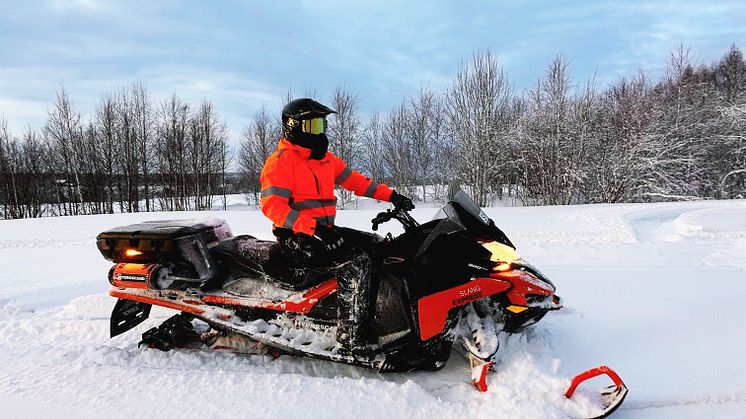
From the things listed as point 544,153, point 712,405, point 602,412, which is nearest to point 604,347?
point 712,405

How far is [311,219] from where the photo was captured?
8.41 ft

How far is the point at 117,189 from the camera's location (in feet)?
83.9

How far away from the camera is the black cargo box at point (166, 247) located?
9.60 feet

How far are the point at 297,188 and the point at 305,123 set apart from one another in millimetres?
456

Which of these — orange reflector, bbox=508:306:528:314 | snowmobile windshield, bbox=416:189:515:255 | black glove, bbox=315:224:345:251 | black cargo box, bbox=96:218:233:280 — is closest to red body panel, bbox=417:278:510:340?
orange reflector, bbox=508:306:528:314

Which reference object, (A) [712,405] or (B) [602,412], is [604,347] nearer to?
(A) [712,405]

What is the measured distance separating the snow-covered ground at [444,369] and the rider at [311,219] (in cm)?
44

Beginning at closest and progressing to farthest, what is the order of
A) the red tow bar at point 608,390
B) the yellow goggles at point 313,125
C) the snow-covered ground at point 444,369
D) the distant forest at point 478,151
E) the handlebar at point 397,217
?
the red tow bar at point 608,390
the snow-covered ground at point 444,369
the yellow goggles at point 313,125
the handlebar at point 397,217
the distant forest at point 478,151

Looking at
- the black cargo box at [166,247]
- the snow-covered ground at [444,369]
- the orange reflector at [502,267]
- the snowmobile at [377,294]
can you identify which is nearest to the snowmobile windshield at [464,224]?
the snowmobile at [377,294]

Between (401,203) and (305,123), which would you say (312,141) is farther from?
(401,203)

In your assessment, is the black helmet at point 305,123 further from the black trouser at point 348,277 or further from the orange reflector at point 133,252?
the orange reflector at point 133,252

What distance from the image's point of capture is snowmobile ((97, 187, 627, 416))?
2580mm

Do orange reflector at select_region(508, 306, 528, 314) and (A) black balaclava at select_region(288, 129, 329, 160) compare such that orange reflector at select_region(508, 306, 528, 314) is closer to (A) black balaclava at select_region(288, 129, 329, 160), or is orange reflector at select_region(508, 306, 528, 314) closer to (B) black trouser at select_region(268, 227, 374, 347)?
(B) black trouser at select_region(268, 227, 374, 347)

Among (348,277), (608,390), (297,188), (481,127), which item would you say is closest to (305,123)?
(297,188)
